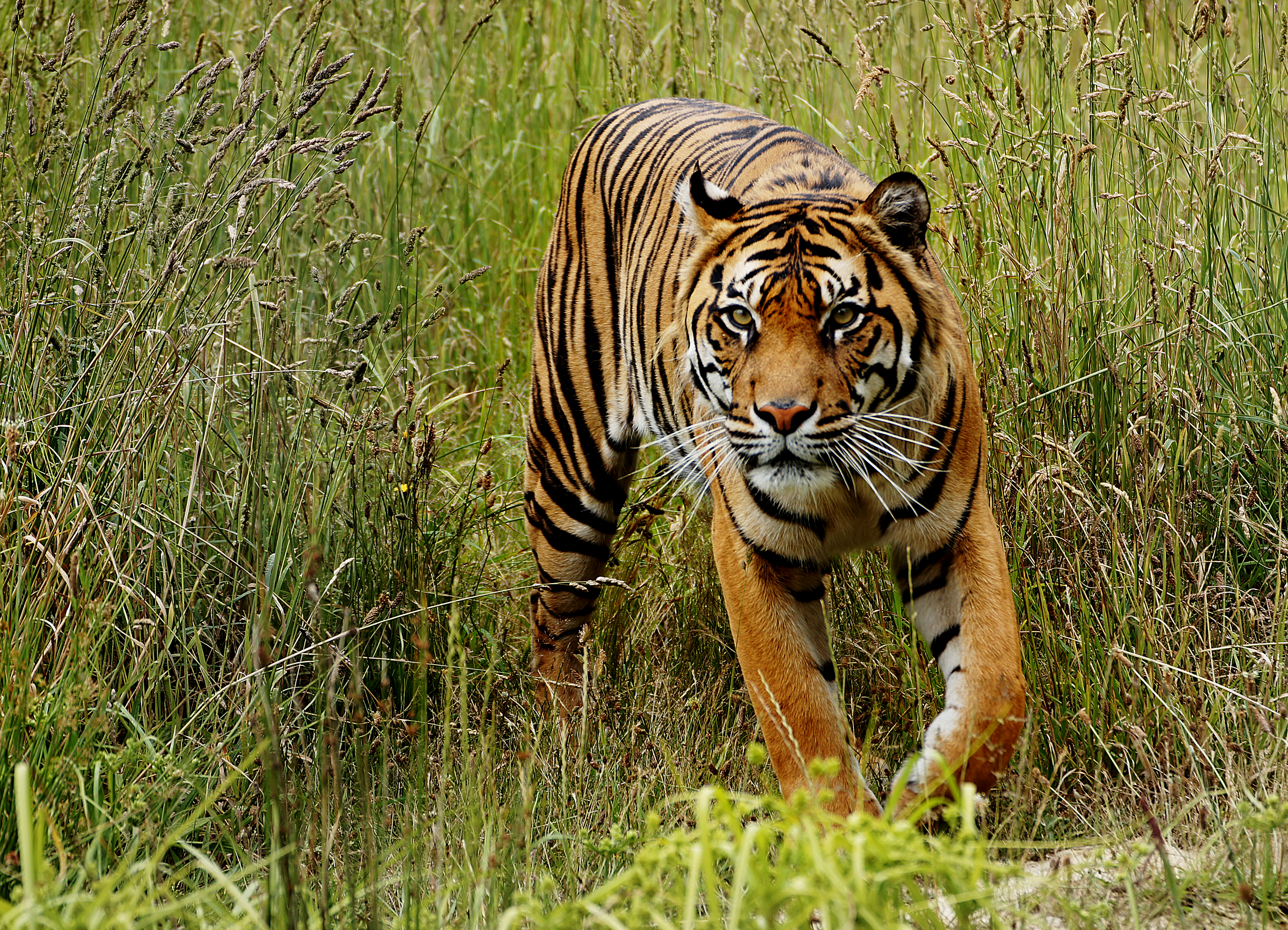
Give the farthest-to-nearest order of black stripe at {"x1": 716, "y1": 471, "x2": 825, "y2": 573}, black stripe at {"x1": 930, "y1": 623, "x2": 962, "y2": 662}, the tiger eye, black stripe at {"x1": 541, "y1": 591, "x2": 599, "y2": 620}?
black stripe at {"x1": 541, "y1": 591, "x2": 599, "y2": 620} < black stripe at {"x1": 716, "y1": 471, "x2": 825, "y2": 573} < black stripe at {"x1": 930, "y1": 623, "x2": 962, "y2": 662} < the tiger eye

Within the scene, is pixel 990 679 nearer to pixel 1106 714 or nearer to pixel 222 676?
pixel 1106 714

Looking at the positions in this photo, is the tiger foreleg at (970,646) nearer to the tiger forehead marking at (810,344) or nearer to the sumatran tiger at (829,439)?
the sumatran tiger at (829,439)

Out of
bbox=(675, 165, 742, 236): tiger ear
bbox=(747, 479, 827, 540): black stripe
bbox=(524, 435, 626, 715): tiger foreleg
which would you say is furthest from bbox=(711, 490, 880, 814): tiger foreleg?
bbox=(524, 435, 626, 715): tiger foreleg

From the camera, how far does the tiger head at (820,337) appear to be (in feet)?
8.32

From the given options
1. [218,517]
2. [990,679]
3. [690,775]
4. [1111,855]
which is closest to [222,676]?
[218,517]

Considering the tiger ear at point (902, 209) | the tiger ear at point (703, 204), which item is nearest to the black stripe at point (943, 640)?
the tiger ear at point (902, 209)

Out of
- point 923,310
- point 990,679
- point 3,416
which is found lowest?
point 990,679

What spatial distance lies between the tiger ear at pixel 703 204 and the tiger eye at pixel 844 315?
0.44 m

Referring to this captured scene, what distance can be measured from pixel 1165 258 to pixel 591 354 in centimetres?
163

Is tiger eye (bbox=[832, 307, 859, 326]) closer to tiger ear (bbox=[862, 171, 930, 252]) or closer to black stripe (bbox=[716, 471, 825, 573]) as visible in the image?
tiger ear (bbox=[862, 171, 930, 252])

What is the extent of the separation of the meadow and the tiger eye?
685 millimetres

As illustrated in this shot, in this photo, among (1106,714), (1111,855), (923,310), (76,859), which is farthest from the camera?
(1106,714)

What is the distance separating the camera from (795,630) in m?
2.85

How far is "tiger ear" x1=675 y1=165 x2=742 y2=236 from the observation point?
9.53 ft
